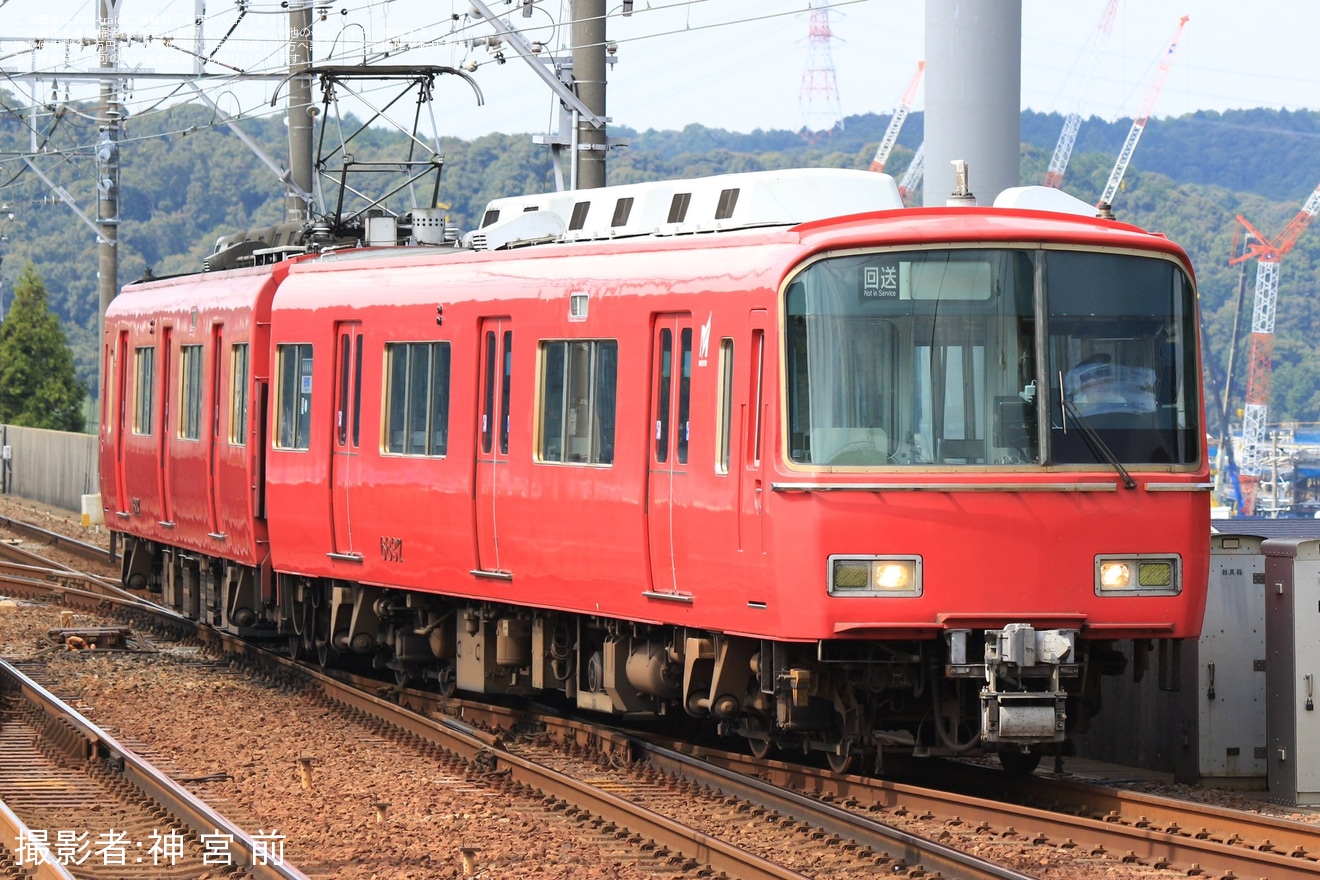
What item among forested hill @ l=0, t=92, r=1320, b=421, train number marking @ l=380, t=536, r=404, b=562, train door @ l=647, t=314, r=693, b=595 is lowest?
train number marking @ l=380, t=536, r=404, b=562

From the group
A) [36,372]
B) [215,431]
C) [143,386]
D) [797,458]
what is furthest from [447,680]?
[36,372]

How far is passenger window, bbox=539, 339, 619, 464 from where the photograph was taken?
40.0 ft

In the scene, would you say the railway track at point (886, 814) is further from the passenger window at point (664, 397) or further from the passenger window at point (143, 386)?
the passenger window at point (143, 386)

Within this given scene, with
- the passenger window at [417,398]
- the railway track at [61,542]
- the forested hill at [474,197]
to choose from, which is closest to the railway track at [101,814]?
the passenger window at [417,398]

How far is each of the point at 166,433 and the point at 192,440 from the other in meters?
1.15

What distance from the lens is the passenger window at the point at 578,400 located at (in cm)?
1220

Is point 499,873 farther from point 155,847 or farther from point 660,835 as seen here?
point 155,847

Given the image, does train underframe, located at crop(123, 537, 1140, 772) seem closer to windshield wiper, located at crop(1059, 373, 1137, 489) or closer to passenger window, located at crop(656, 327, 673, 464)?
windshield wiper, located at crop(1059, 373, 1137, 489)

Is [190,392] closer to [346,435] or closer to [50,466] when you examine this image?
[346,435]

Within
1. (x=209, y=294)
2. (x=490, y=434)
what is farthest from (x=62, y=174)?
(x=490, y=434)

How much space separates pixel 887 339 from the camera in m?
10.2

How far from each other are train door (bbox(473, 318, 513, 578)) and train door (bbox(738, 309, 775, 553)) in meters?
2.92

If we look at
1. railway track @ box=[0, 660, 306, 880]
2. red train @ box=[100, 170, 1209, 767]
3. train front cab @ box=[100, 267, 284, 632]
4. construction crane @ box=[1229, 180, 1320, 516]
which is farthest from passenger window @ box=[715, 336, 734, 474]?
construction crane @ box=[1229, 180, 1320, 516]

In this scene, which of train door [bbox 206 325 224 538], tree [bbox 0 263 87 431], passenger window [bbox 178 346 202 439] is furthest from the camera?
tree [bbox 0 263 87 431]
